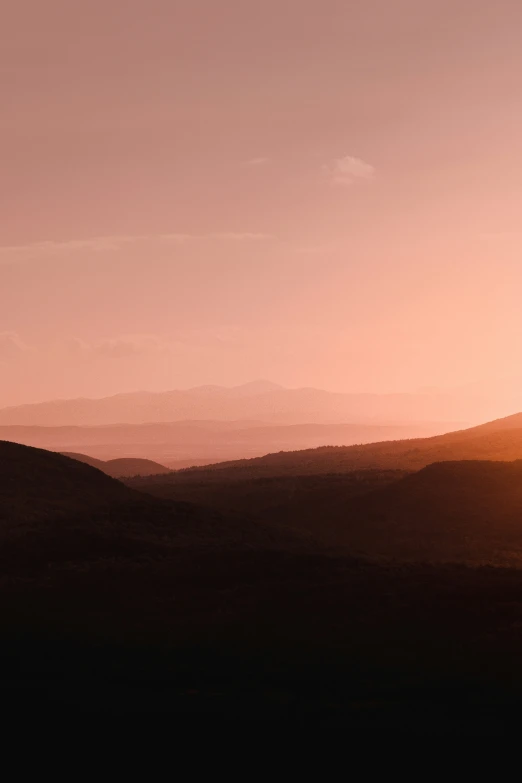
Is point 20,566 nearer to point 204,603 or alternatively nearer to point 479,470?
point 204,603

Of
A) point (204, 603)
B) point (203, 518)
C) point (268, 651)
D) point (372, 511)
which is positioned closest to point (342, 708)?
point (268, 651)

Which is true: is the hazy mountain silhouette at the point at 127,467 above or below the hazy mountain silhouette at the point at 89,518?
above

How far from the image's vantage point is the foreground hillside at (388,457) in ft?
243

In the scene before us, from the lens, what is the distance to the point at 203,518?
40.9 m

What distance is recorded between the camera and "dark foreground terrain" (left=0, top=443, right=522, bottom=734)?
52.5 feet

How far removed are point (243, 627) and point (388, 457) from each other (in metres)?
60.2

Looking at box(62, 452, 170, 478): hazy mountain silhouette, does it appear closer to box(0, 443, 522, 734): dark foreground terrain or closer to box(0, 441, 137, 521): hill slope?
box(0, 441, 137, 521): hill slope

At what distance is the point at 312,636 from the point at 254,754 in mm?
7751

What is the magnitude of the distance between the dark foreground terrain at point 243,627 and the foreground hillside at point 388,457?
3549cm

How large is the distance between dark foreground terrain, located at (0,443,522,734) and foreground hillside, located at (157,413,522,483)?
1397 inches

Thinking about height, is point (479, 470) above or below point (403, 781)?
above

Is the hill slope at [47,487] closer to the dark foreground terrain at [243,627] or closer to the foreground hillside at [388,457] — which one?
the dark foreground terrain at [243,627]

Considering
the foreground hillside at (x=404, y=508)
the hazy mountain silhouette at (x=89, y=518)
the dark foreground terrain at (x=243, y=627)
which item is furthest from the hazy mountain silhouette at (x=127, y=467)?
the dark foreground terrain at (x=243, y=627)

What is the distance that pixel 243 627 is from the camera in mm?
22359
